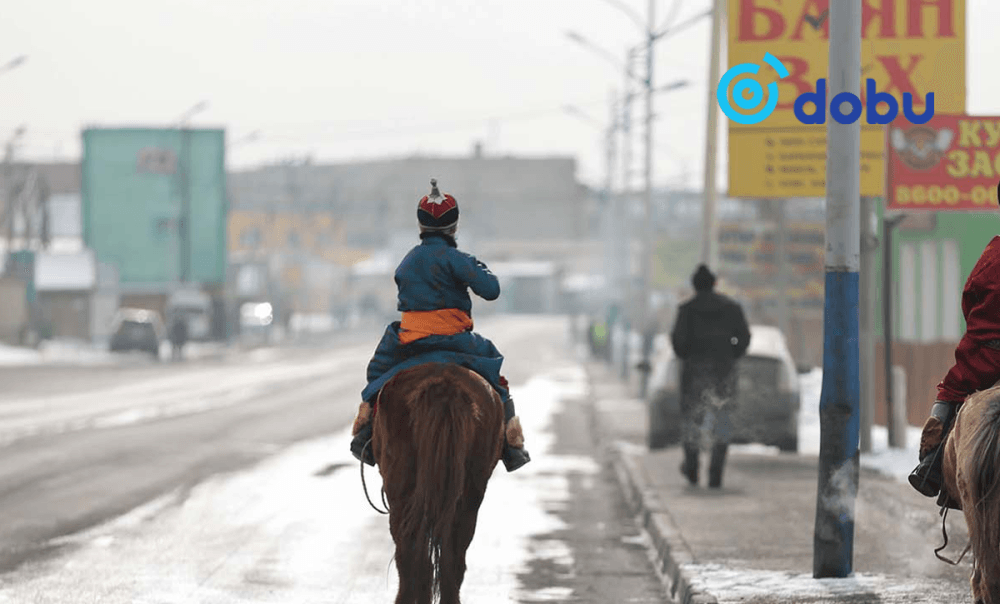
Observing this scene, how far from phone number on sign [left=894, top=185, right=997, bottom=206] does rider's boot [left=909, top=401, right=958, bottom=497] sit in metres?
13.8

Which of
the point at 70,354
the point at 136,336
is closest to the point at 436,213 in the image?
the point at 136,336

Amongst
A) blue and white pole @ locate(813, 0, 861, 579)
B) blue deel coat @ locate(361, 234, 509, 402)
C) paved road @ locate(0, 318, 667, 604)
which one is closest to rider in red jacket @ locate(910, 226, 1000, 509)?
blue deel coat @ locate(361, 234, 509, 402)

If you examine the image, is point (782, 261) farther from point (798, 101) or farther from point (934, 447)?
point (934, 447)

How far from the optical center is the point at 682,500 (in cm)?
1605

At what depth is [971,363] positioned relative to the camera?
7.29 m

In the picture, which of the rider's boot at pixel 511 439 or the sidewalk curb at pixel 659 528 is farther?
the sidewalk curb at pixel 659 528

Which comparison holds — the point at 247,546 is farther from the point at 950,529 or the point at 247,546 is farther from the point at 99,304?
the point at 99,304

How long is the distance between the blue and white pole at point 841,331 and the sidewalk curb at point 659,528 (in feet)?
2.83

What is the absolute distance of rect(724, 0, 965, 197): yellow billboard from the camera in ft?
71.7

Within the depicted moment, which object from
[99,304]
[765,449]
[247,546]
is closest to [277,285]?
[99,304]

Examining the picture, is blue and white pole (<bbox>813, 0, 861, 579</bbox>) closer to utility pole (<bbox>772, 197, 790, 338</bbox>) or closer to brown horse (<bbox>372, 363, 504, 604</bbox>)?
brown horse (<bbox>372, 363, 504, 604</bbox>)

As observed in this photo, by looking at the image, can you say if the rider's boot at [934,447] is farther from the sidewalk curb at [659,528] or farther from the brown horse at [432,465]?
the sidewalk curb at [659,528]

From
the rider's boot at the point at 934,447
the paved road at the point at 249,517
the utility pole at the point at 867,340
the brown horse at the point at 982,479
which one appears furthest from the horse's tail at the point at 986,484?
the utility pole at the point at 867,340

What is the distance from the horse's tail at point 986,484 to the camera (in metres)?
6.75
